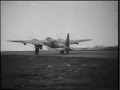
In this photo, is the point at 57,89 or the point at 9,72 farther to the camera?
the point at 9,72

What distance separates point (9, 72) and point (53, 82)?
4.27 m

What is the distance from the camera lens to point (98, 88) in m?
8.57

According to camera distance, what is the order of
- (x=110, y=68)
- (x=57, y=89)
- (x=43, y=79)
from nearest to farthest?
1. (x=57, y=89)
2. (x=43, y=79)
3. (x=110, y=68)

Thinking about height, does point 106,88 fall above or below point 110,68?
below

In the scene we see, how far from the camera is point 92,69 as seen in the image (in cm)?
1146

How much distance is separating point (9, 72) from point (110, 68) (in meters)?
7.61

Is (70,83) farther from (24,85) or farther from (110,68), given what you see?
(110,68)

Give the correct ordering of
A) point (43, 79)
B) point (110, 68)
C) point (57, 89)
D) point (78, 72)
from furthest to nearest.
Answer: point (110, 68), point (78, 72), point (43, 79), point (57, 89)

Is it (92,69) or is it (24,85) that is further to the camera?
(92,69)

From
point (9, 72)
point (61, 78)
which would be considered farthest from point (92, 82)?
point (9, 72)

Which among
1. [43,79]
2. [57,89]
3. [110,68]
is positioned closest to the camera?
[57,89]

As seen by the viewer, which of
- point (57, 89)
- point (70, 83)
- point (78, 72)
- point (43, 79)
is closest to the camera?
point (57, 89)

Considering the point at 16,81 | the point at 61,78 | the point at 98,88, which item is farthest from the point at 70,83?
the point at 16,81

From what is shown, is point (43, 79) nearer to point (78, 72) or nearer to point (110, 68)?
point (78, 72)
